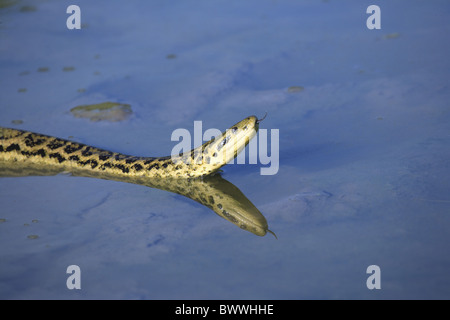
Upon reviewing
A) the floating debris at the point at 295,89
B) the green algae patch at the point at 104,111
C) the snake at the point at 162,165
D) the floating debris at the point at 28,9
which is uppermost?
the floating debris at the point at 28,9

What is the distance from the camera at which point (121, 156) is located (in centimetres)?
731

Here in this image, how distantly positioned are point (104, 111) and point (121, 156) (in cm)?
172

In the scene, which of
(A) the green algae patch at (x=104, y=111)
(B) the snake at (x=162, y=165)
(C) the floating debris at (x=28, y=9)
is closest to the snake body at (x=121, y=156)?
(B) the snake at (x=162, y=165)

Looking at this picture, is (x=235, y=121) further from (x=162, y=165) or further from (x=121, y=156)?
(x=121, y=156)

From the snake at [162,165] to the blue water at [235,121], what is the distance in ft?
0.61

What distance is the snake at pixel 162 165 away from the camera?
6387 millimetres

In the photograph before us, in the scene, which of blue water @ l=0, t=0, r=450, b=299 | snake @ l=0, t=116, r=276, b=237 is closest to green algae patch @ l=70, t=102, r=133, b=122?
blue water @ l=0, t=0, r=450, b=299

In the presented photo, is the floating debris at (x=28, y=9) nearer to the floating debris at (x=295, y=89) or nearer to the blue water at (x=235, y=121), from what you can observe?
the blue water at (x=235, y=121)

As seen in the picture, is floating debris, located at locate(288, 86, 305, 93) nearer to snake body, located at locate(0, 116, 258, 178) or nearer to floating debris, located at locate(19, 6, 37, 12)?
snake body, located at locate(0, 116, 258, 178)

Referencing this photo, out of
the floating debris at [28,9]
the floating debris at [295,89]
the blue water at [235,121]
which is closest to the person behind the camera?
the blue water at [235,121]

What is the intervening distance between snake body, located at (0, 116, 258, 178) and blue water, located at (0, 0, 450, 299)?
1.17 ft

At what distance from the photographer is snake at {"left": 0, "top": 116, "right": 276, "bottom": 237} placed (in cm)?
639

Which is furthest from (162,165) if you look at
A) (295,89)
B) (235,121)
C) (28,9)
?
(28,9)

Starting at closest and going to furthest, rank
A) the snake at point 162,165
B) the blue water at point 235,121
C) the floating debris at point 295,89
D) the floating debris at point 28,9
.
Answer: the blue water at point 235,121
the snake at point 162,165
the floating debris at point 295,89
the floating debris at point 28,9
